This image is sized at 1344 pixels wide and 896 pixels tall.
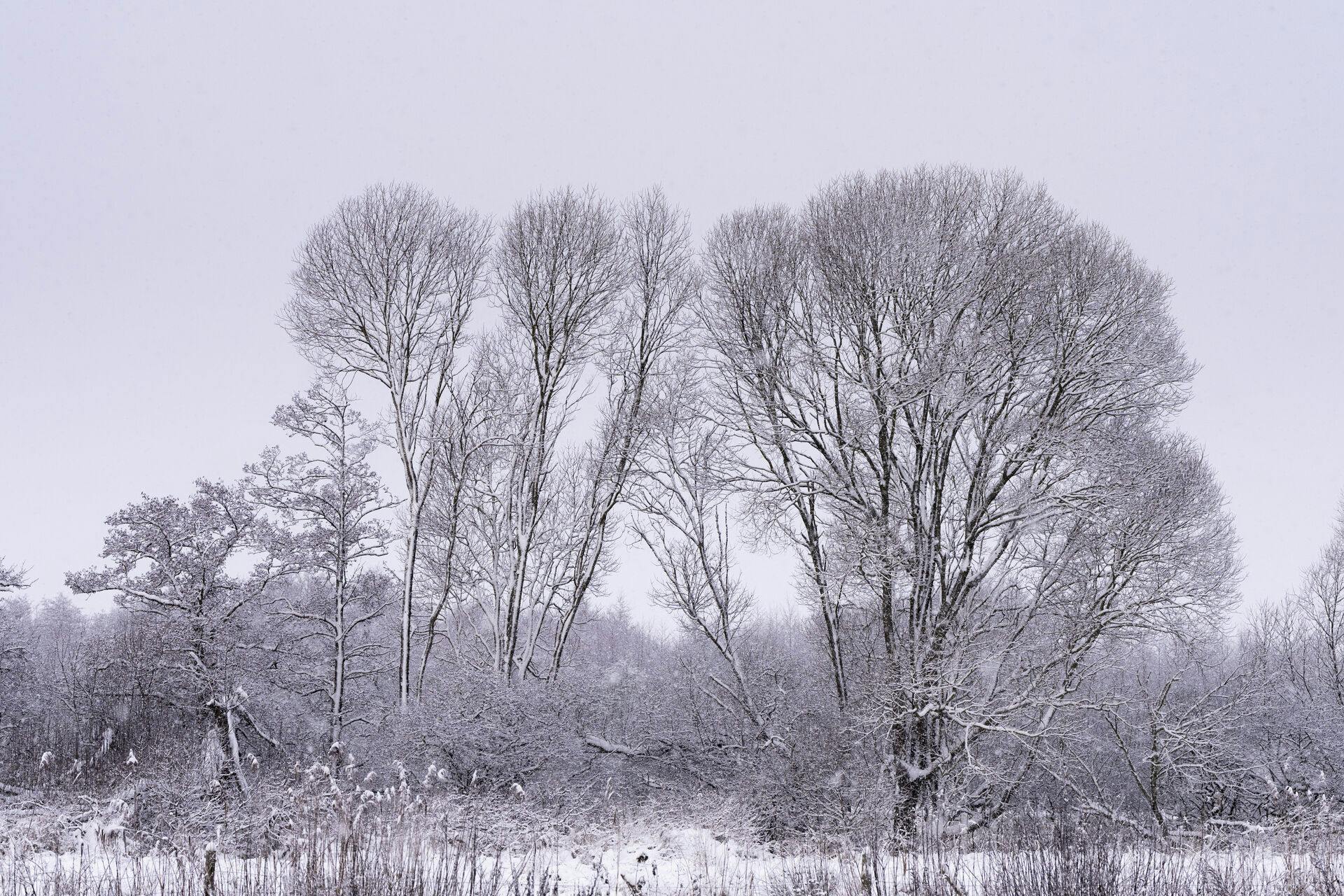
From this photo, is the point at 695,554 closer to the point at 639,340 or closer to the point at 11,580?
the point at 639,340

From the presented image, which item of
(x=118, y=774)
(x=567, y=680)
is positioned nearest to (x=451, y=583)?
(x=567, y=680)

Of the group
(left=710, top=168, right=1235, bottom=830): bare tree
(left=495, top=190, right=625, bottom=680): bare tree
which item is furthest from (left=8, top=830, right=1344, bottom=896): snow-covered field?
(left=495, top=190, right=625, bottom=680): bare tree

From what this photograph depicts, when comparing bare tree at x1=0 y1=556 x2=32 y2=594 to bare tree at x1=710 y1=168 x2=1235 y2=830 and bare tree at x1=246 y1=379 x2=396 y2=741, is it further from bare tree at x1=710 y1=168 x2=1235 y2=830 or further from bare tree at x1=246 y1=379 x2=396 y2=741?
bare tree at x1=710 y1=168 x2=1235 y2=830

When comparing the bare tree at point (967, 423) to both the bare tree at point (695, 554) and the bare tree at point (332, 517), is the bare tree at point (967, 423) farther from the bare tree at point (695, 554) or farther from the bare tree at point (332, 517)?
the bare tree at point (332, 517)

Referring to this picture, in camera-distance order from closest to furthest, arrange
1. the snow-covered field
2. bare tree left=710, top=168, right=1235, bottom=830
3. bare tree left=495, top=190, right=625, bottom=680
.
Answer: the snow-covered field < bare tree left=710, top=168, right=1235, bottom=830 < bare tree left=495, top=190, right=625, bottom=680

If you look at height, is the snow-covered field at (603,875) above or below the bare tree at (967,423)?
below

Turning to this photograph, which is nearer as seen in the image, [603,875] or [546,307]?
[603,875]

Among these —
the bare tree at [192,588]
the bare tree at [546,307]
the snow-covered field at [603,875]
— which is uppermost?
the bare tree at [546,307]

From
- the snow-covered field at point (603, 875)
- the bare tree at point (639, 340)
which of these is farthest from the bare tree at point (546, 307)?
the snow-covered field at point (603, 875)

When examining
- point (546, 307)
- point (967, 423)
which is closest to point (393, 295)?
point (546, 307)

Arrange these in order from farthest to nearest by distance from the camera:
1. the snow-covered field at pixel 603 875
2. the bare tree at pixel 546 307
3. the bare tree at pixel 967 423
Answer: the bare tree at pixel 546 307
the bare tree at pixel 967 423
the snow-covered field at pixel 603 875

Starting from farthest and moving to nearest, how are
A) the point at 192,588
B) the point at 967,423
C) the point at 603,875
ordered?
1. the point at 192,588
2. the point at 967,423
3. the point at 603,875

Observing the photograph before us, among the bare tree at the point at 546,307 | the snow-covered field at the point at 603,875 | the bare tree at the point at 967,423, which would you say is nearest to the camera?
the snow-covered field at the point at 603,875

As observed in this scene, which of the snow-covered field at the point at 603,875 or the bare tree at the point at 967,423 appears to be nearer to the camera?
the snow-covered field at the point at 603,875
